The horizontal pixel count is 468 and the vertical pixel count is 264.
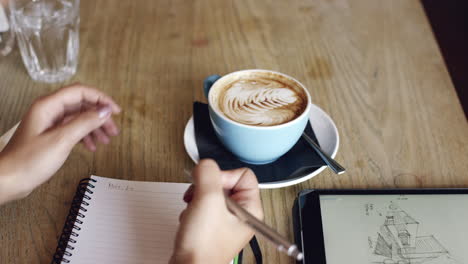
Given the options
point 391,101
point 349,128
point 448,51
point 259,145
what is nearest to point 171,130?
point 259,145

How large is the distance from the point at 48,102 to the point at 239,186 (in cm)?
30

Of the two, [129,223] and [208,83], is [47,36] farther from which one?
[129,223]

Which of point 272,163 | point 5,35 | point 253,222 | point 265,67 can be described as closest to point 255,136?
point 272,163

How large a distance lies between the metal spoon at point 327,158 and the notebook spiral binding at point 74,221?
326 millimetres

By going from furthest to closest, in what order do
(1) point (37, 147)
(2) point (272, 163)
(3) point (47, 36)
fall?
(3) point (47, 36) < (2) point (272, 163) < (1) point (37, 147)

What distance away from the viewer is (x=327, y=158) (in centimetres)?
63

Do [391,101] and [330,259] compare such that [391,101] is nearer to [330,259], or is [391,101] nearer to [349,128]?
[349,128]

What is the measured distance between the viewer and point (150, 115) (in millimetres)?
752

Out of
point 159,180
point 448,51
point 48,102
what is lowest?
point 448,51

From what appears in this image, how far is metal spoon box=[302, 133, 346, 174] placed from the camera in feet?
1.99

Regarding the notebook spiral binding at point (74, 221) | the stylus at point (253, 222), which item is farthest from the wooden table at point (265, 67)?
the stylus at point (253, 222)

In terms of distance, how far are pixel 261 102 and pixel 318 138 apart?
11 cm

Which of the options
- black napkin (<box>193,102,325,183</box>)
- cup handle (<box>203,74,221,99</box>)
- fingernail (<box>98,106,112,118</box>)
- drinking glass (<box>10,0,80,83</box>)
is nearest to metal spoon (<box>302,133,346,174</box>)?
black napkin (<box>193,102,325,183</box>)

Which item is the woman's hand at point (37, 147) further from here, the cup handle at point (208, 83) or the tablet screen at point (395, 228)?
the tablet screen at point (395, 228)
